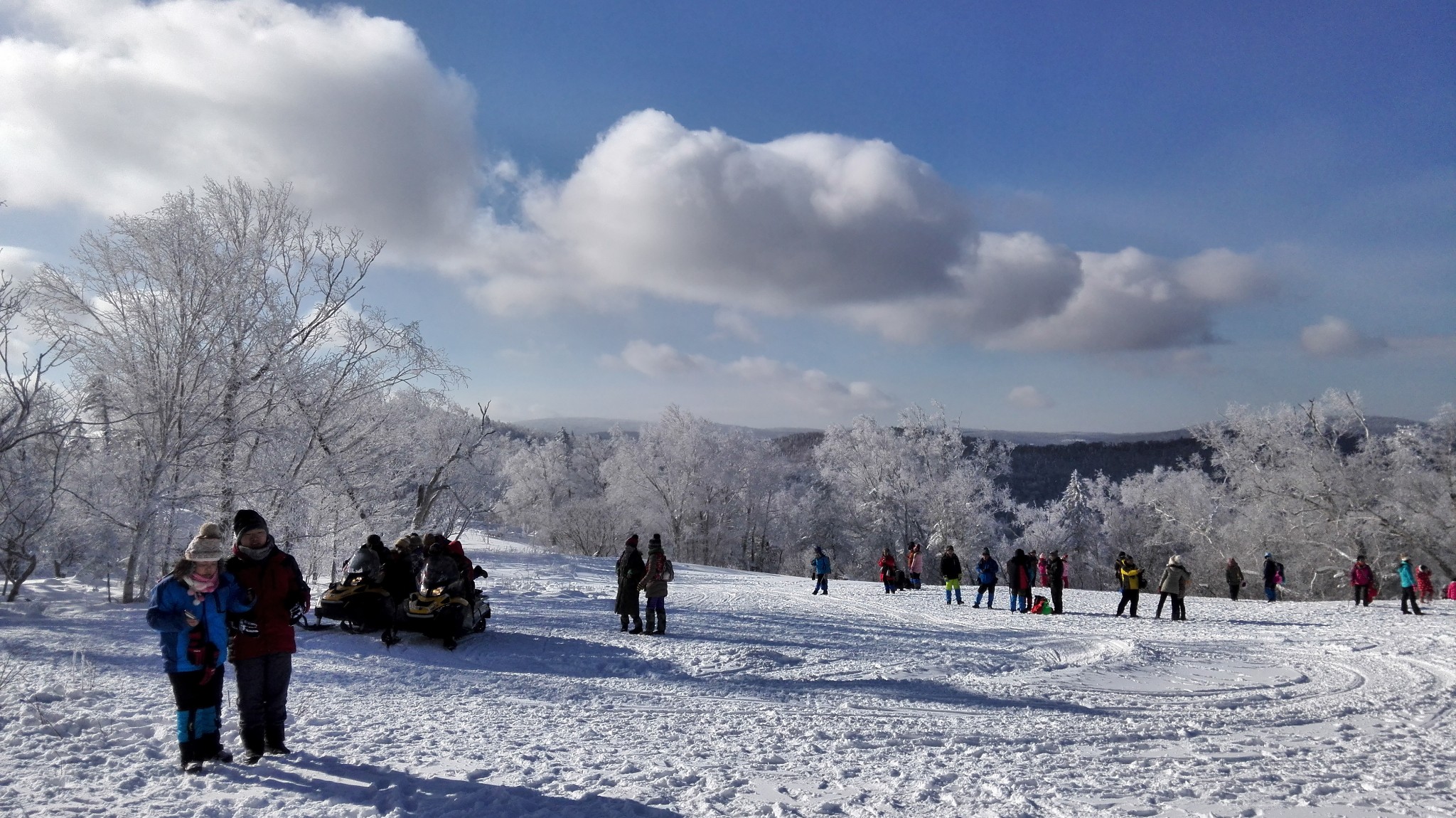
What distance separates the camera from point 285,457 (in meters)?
19.4

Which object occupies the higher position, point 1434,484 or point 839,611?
point 1434,484

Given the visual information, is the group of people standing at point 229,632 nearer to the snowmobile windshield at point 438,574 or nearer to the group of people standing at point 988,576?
the snowmobile windshield at point 438,574

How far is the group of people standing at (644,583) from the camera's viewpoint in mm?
13781

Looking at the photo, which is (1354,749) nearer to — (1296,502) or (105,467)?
(105,467)

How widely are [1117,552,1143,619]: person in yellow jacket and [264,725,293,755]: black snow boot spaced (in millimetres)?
16790

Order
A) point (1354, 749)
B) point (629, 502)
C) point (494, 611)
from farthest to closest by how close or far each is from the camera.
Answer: point (629, 502) → point (494, 611) → point (1354, 749)

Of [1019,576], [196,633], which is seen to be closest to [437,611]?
[196,633]

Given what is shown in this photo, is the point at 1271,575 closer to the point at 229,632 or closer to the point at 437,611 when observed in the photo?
the point at 437,611

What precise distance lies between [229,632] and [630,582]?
8510 millimetres

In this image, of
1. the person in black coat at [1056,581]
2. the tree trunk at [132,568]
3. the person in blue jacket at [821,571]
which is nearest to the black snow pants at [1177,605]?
the person in black coat at [1056,581]

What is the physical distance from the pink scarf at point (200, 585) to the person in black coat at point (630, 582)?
27.7 feet

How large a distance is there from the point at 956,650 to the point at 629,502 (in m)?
48.0

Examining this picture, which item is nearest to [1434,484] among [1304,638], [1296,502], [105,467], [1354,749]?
[1296,502]

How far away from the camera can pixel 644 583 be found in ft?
45.4
